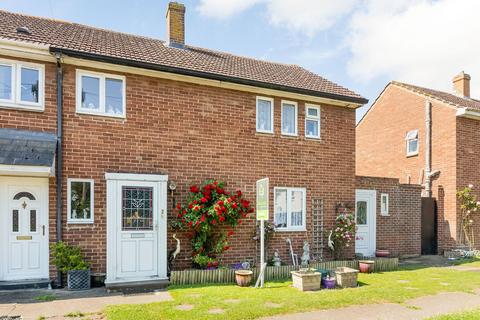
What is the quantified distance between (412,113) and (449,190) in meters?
3.87

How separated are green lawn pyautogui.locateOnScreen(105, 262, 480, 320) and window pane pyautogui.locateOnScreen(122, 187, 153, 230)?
1.77 m

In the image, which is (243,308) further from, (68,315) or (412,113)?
(412,113)

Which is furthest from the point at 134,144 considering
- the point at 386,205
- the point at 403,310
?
the point at 386,205

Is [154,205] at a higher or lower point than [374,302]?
higher

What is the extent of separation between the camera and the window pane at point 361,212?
44.1ft

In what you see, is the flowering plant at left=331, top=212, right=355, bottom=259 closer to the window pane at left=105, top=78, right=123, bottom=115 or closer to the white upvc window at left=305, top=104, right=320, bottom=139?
the white upvc window at left=305, top=104, right=320, bottom=139

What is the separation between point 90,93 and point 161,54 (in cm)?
264

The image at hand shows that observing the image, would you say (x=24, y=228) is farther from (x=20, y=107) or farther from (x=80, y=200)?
(x=20, y=107)

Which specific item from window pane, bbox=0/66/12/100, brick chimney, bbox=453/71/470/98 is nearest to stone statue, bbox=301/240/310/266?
window pane, bbox=0/66/12/100

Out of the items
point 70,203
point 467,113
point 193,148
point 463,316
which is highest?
point 467,113

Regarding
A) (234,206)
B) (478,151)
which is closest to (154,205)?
(234,206)

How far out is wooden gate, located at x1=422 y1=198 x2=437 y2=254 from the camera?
15000 mm

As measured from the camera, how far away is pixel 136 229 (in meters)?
9.07

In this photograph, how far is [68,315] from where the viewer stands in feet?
21.2
